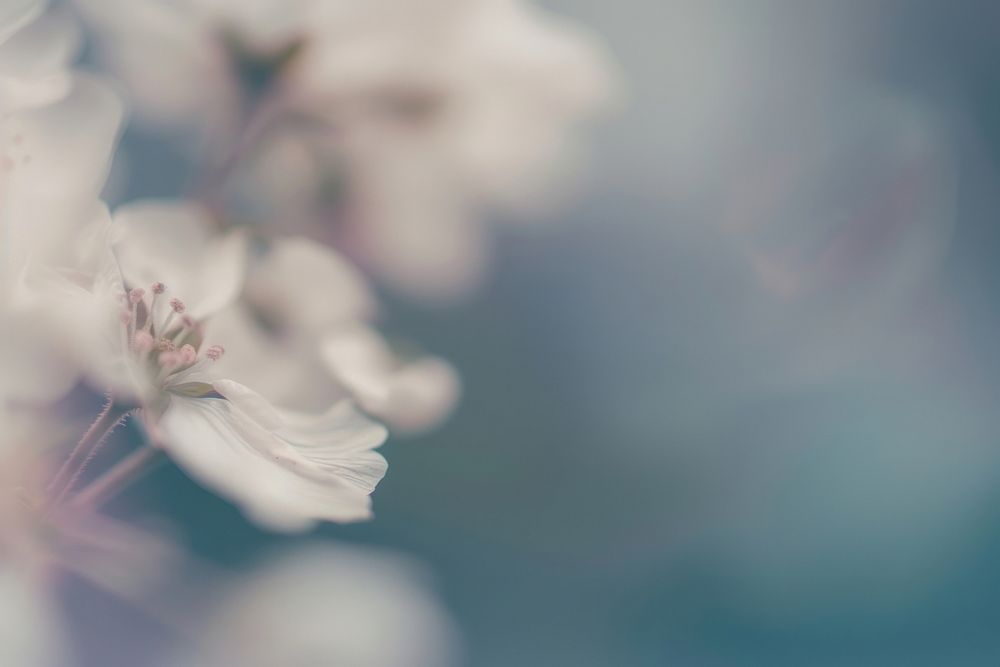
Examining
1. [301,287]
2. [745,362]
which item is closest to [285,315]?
[301,287]

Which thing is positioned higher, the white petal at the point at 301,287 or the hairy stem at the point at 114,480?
the white petal at the point at 301,287

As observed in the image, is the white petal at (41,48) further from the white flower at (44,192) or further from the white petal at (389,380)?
the white petal at (389,380)

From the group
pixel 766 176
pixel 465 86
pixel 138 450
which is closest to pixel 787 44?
pixel 766 176

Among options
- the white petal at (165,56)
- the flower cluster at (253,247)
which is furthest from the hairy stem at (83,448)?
the white petal at (165,56)

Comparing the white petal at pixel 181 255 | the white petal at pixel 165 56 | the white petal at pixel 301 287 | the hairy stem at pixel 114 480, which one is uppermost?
the white petal at pixel 165 56

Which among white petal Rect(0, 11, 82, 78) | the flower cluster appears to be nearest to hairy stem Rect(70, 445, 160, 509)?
the flower cluster

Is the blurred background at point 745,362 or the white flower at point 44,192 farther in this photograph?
the blurred background at point 745,362

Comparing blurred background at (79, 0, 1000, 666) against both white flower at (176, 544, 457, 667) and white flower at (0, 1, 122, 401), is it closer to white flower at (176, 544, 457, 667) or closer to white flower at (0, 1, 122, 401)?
white flower at (176, 544, 457, 667)

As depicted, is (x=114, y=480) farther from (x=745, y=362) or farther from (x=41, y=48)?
(x=745, y=362)
